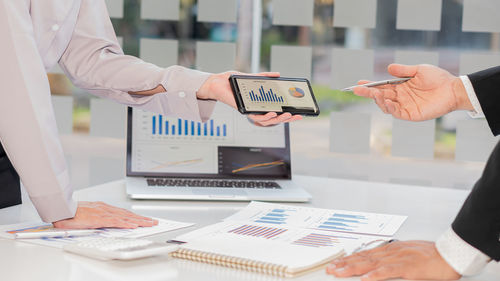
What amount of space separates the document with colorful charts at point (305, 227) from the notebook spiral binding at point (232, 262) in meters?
0.08

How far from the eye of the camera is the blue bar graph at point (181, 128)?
1902mm

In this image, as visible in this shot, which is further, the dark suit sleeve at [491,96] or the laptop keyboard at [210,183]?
the laptop keyboard at [210,183]

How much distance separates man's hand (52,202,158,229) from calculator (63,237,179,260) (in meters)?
0.15

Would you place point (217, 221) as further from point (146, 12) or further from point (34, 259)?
point (146, 12)

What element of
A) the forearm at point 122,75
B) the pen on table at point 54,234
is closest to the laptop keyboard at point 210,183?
the forearm at point 122,75

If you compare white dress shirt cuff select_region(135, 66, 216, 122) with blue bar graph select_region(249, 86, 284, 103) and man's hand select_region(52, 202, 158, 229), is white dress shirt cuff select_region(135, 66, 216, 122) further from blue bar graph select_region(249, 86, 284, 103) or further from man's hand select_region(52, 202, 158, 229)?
man's hand select_region(52, 202, 158, 229)

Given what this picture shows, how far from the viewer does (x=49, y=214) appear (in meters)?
1.32

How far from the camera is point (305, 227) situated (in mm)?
1415

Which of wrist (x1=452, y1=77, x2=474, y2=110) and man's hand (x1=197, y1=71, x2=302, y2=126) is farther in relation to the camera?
man's hand (x1=197, y1=71, x2=302, y2=126)

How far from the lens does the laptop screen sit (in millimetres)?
1872

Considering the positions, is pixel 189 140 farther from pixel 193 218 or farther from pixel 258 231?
pixel 258 231

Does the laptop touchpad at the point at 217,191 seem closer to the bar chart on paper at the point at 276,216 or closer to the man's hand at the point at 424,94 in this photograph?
the bar chart on paper at the point at 276,216

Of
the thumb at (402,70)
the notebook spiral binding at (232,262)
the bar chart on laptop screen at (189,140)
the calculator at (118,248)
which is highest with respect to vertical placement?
the thumb at (402,70)

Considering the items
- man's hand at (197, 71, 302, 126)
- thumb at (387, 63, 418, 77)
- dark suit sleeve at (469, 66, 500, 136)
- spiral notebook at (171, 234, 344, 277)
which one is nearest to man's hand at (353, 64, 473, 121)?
thumb at (387, 63, 418, 77)
